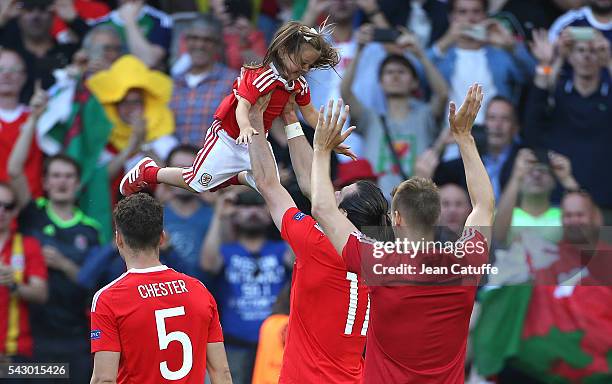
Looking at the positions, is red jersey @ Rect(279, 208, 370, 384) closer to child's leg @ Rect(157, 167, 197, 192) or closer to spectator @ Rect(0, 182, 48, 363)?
child's leg @ Rect(157, 167, 197, 192)

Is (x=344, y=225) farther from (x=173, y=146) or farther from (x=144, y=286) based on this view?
(x=173, y=146)

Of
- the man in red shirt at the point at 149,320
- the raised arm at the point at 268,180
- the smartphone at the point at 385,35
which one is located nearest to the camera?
the man in red shirt at the point at 149,320

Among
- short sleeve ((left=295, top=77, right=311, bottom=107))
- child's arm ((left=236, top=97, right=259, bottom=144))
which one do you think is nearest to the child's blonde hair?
short sleeve ((left=295, top=77, right=311, bottom=107))

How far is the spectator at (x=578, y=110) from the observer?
10477mm

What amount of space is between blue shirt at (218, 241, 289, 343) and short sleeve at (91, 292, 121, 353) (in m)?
4.25

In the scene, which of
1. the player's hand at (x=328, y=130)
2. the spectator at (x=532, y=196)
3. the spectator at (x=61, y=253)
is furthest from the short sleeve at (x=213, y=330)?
the spectator at (x=532, y=196)

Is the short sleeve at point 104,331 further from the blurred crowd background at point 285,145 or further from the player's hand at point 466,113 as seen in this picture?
the blurred crowd background at point 285,145

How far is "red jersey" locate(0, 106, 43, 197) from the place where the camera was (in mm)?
10305

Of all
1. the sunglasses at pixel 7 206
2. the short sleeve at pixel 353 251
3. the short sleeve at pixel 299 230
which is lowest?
the short sleeve at pixel 353 251

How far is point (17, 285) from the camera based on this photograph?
31.5 ft

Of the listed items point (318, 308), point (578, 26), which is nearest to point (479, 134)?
point (578, 26)

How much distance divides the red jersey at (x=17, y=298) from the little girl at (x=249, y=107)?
2.86 m

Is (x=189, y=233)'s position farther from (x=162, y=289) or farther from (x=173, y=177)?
(x=162, y=289)

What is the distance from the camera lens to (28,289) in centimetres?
962
